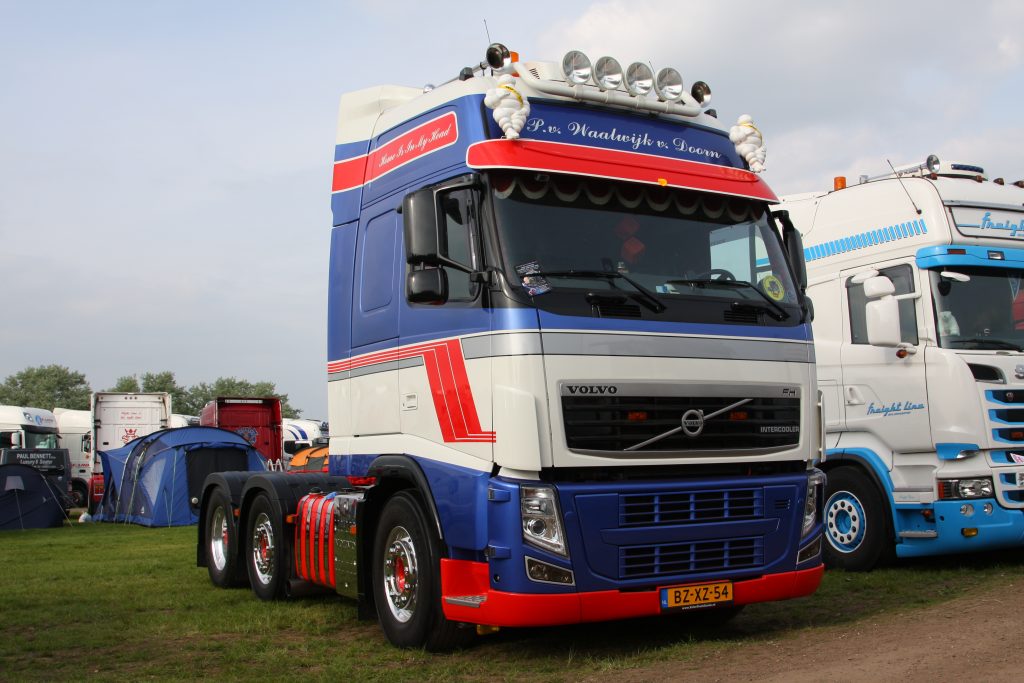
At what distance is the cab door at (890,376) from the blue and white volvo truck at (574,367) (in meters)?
2.73

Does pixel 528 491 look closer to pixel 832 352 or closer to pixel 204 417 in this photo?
pixel 832 352

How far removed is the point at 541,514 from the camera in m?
6.29

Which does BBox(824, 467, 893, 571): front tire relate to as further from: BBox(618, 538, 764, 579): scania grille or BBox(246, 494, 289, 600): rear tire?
BBox(246, 494, 289, 600): rear tire

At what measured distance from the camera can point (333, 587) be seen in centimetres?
845

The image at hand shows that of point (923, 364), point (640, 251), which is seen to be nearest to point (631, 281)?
point (640, 251)

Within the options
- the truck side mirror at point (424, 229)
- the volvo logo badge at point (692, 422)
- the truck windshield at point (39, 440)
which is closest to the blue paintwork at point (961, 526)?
the volvo logo badge at point (692, 422)

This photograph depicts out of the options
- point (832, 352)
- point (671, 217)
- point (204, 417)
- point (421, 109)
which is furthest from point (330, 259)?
point (204, 417)

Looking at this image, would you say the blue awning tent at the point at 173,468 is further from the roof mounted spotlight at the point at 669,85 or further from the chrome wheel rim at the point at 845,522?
the roof mounted spotlight at the point at 669,85

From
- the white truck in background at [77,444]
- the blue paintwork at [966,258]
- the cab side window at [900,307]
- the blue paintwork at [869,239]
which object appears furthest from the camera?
the white truck in background at [77,444]

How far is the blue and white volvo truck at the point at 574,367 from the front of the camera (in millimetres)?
6348

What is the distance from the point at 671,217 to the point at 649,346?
1077 millimetres

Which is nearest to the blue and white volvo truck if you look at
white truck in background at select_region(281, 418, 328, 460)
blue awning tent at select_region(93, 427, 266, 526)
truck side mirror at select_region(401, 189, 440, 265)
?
truck side mirror at select_region(401, 189, 440, 265)

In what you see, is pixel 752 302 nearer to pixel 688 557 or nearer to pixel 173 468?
pixel 688 557

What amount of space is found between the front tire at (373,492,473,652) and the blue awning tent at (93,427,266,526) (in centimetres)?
1435
